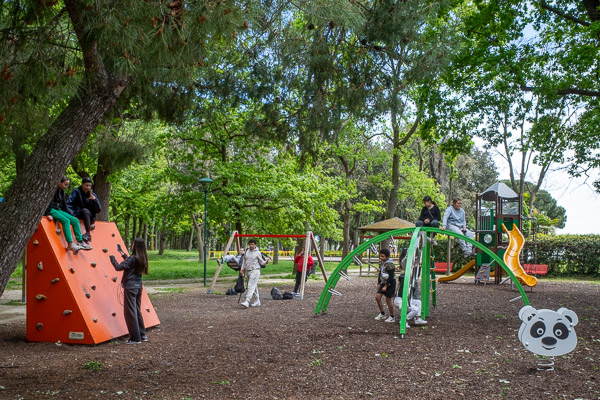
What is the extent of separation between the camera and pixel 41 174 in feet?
15.8

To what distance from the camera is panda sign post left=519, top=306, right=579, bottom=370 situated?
563 centimetres

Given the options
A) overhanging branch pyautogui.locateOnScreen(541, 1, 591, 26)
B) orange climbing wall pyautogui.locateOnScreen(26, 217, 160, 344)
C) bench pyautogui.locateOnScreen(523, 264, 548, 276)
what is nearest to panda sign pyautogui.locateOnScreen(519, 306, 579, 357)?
orange climbing wall pyautogui.locateOnScreen(26, 217, 160, 344)

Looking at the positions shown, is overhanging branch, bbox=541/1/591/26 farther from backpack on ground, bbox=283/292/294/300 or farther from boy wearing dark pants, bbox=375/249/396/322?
backpack on ground, bbox=283/292/294/300

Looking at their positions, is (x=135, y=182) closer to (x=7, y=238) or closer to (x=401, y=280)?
(x=401, y=280)

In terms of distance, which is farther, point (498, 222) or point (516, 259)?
point (498, 222)

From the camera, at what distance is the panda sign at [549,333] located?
5629 millimetres

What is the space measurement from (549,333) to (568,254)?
19.4m

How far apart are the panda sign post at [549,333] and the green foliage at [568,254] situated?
62.2ft

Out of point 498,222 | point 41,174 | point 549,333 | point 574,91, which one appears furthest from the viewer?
point 498,222

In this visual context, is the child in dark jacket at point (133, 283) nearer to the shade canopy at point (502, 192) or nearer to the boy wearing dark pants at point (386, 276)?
the boy wearing dark pants at point (386, 276)

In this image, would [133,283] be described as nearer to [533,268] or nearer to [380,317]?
[380,317]

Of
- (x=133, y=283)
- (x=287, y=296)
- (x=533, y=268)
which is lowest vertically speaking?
(x=287, y=296)

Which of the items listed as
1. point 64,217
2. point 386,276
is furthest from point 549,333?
point 64,217

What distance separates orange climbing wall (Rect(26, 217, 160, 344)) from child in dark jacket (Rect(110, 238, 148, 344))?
40 cm
